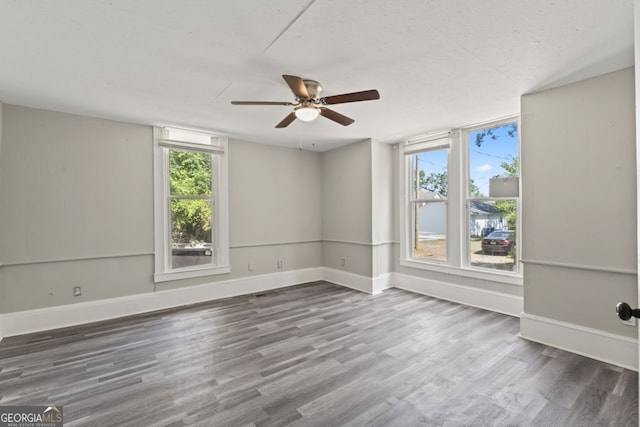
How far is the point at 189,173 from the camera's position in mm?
4266

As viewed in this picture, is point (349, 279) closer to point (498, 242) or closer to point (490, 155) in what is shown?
point (498, 242)

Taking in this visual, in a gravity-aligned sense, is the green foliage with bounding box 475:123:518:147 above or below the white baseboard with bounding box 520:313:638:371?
above

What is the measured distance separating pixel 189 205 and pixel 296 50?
3.04m

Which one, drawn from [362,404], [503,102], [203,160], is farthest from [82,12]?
[503,102]

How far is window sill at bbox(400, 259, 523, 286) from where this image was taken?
3.54 metres

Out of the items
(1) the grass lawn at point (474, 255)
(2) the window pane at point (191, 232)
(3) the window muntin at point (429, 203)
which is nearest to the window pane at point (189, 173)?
(2) the window pane at point (191, 232)

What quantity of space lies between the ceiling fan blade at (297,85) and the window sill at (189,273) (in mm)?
3095

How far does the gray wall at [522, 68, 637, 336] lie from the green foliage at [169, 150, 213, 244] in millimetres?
4215

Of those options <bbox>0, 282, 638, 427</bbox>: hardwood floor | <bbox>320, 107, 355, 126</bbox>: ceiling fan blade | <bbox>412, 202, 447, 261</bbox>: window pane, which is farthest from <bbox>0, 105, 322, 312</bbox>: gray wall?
<bbox>412, 202, 447, 261</bbox>: window pane

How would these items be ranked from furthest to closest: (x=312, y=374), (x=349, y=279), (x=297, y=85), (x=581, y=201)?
1. (x=349, y=279)
2. (x=581, y=201)
3. (x=312, y=374)
4. (x=297, y=85)

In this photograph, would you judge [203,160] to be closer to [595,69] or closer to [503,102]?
[503,102]

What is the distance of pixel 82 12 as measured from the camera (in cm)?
168

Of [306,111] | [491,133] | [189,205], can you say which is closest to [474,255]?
[491,133]

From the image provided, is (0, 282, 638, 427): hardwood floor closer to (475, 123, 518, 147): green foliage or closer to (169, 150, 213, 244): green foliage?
(169, 150, 213, 244): green foliage
